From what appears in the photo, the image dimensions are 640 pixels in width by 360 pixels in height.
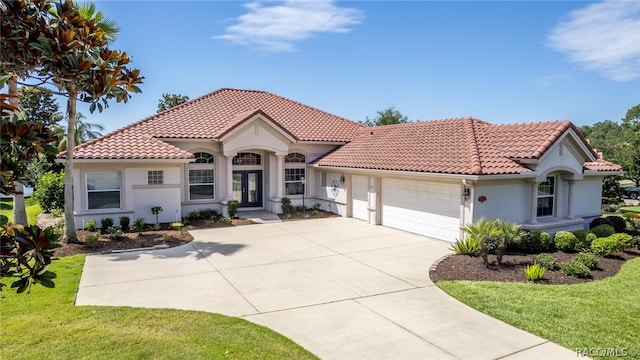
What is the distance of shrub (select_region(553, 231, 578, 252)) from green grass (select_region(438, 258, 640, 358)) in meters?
2.58

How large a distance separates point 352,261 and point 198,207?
34.8 feet

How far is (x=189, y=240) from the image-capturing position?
51.1 feet

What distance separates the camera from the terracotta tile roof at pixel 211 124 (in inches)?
703

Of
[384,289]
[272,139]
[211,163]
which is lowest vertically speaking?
[384,289]

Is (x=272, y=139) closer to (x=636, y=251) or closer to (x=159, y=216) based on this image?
(x=159, y=216)

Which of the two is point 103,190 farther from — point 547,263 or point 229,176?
point 547,263

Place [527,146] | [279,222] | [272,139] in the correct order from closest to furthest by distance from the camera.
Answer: [527,146] < [279,222] < [272,139]

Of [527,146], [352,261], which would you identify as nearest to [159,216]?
[352,261]

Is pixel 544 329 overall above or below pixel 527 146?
below

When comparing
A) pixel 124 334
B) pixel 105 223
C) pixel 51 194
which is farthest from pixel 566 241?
pixel 51 194

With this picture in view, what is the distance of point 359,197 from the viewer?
67.3ft

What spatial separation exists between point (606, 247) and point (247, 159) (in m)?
16.6

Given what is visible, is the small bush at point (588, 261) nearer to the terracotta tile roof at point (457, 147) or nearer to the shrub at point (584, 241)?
the shrub at point (584, 241)

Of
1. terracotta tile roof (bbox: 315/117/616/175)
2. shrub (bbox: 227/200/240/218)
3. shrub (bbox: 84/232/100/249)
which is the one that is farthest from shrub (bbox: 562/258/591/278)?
shrub (bbox: 84/232/100/249)
